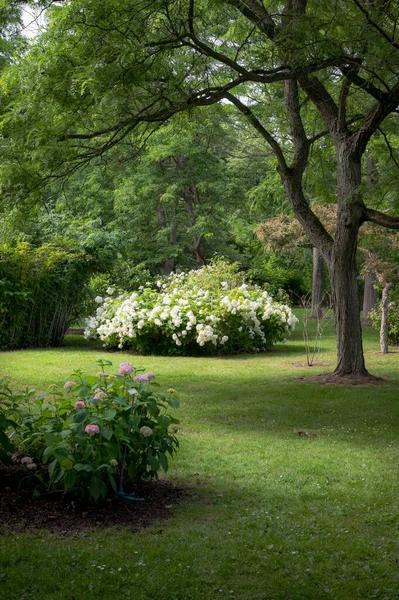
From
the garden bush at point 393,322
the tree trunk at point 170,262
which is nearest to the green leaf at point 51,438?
the garden bush at point 393,322

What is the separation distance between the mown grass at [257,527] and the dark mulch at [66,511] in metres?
0.11

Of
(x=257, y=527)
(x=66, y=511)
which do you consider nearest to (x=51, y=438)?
(x=66, y=511)

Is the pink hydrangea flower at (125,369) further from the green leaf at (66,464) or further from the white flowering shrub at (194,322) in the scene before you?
the white flowering shrub at (194,322)

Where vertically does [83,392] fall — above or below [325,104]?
below

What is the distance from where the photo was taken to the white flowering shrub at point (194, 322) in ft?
44.5

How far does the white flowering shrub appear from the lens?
44.5 ft

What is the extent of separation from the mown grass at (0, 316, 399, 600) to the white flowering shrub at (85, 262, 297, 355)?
5154mm

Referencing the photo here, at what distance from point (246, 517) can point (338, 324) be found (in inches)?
245

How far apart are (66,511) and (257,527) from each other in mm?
1147

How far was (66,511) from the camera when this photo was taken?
159 inches

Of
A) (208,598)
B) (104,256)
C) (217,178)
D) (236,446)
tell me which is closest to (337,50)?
(236,446)

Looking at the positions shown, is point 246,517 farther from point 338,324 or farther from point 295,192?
point 295,192

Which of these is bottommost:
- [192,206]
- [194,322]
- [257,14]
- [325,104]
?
[194,322]

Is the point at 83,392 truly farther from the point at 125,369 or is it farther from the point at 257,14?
the point at 257,14
